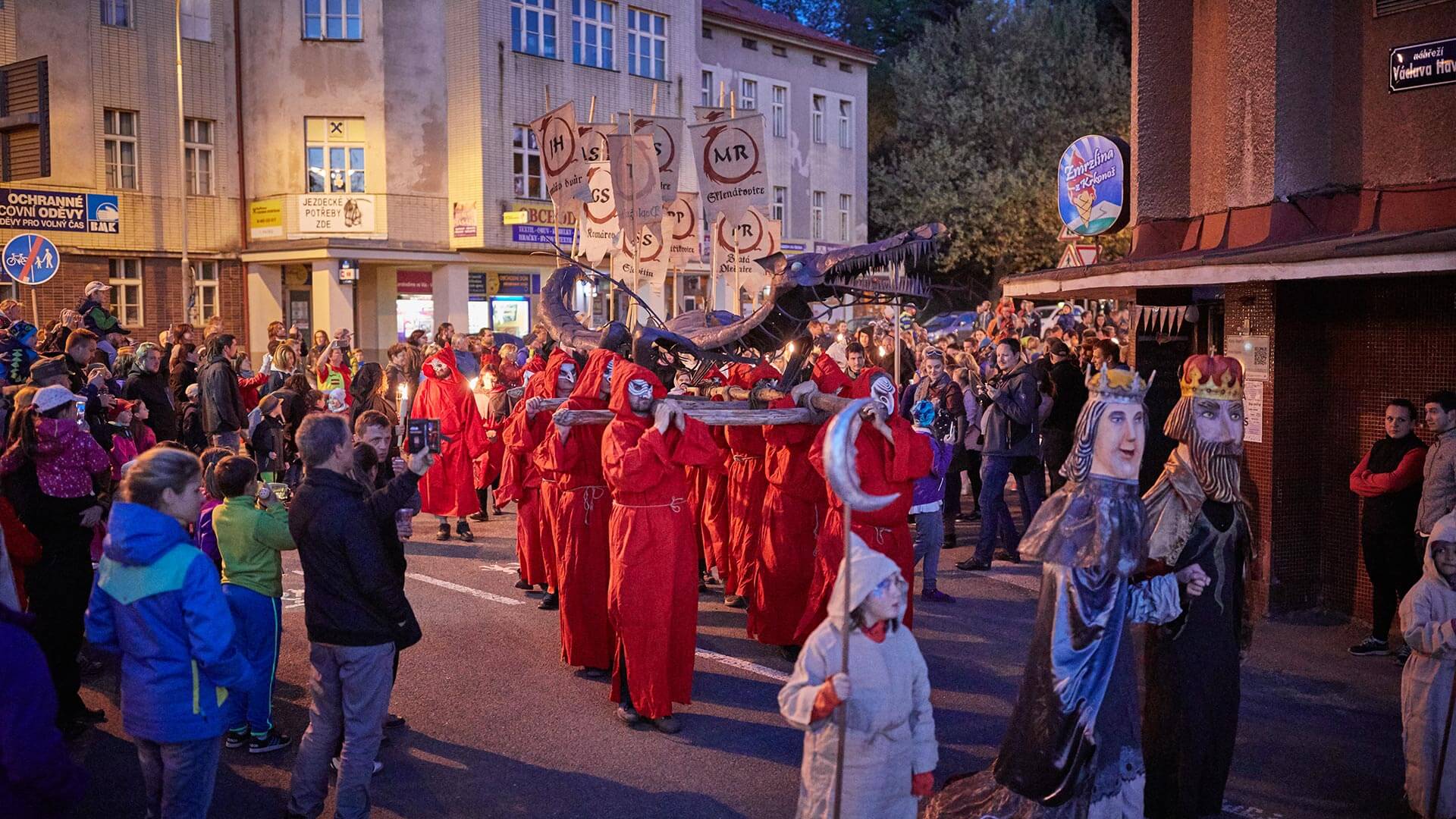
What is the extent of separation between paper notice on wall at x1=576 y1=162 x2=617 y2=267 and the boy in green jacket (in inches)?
363

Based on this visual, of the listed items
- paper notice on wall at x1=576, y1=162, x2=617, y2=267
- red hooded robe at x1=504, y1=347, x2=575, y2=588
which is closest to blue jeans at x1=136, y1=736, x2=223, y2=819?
red hooded robe at x1=504, y1=347, x2=575, y2=588

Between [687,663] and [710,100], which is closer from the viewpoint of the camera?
[687,663]

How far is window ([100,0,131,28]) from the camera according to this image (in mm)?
24297

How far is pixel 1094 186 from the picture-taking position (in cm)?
1082

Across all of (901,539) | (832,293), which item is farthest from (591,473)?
(832,293)

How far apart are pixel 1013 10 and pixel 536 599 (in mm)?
33253

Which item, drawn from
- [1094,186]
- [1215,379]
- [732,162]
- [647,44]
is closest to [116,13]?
[647,44]

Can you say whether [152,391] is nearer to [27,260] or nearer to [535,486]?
[27,260]

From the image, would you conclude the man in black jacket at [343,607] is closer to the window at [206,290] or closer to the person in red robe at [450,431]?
the person in red robe at [450,431]

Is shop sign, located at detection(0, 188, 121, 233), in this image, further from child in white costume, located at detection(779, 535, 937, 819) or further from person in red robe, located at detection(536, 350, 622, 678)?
child in white costume, located at detection(779, 535, 937, 819)

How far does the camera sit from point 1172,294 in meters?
10.0

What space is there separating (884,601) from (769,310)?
525cm

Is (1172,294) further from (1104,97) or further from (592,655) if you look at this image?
(1104,97)

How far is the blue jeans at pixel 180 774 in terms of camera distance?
14.3 feet
